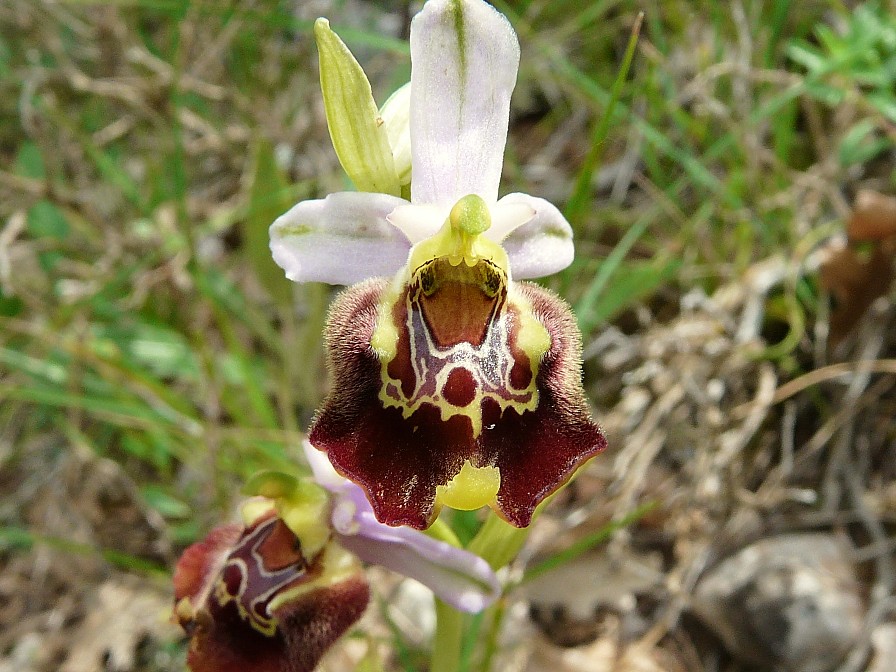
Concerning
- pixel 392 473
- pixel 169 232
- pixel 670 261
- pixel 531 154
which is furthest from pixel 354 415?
pixel 531 154

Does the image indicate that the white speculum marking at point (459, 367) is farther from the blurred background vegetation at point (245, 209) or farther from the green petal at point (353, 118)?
the blurred background vegetation at point (245, 209)

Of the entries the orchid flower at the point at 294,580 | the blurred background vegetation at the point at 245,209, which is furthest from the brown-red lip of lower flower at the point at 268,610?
the blurred background vegetation at the point at 245,209

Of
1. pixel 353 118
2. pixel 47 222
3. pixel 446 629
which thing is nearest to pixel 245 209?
pixel 47 222

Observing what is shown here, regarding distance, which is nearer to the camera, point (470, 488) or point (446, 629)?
point (470, 488)

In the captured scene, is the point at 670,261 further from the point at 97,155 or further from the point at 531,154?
the point at 97,155

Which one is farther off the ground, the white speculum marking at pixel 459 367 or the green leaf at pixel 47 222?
the white speculum marking at pixel 459 367

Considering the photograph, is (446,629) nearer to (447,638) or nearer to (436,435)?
(447,638)
